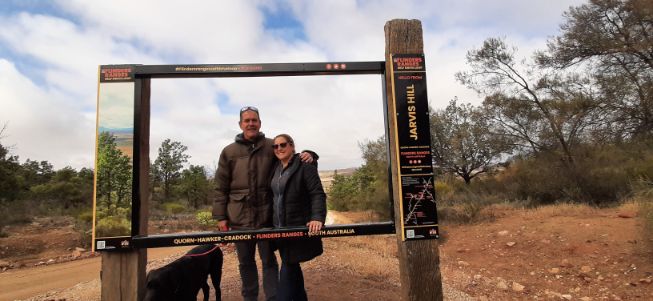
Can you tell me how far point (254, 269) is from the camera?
333 cm

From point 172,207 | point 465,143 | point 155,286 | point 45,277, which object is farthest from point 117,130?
point 465,143

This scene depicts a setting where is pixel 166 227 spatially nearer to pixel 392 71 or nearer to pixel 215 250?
pixel 215 250

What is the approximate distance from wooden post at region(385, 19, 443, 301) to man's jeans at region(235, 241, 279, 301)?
1.08 meters

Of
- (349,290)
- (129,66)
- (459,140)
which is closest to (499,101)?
(459,140)

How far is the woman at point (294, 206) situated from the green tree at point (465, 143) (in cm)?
1353

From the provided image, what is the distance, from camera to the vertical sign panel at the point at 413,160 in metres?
2.75

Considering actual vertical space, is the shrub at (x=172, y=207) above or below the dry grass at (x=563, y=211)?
above

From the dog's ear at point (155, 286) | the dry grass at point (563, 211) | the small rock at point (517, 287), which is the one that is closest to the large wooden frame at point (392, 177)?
the dog's ear at point (155, 286)

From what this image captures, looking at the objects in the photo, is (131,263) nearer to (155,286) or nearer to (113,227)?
(113,227)

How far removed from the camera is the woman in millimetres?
2826

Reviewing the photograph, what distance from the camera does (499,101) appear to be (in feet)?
48.0

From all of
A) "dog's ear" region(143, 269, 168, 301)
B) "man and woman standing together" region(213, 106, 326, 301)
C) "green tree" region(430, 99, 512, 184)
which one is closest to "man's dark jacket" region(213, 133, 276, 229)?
"man and woman standing together" region(213, 106, 326, 301)

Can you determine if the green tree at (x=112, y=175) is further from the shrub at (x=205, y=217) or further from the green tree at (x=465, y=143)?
the green tree at (x=465, y=143)

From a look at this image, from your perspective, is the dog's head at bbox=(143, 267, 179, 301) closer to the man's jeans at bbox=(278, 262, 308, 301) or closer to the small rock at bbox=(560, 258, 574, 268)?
the man's jeans at bbox=(278, 262, 308, 301)
